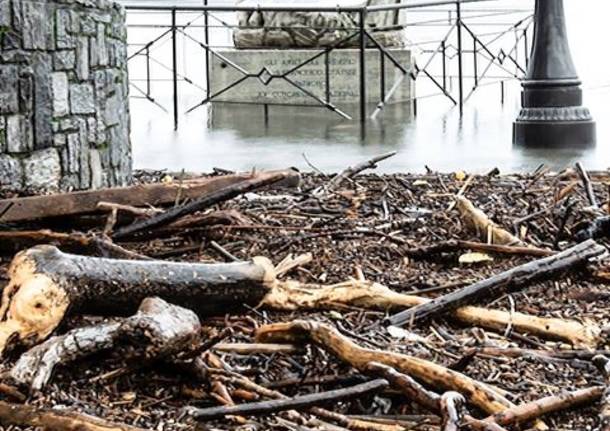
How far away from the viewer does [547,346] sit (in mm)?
2943

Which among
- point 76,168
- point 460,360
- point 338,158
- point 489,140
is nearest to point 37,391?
point 460,360

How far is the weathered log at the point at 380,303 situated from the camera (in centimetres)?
305

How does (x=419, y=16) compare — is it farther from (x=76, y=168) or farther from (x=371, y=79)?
(x=76, y=168)

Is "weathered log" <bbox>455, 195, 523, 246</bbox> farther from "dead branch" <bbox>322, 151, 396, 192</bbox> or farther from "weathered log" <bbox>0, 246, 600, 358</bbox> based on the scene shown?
"dead branch" <bbox>322, 151, 396, 192</bbox>

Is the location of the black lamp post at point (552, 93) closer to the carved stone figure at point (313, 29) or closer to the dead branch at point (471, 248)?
the carved stone figure at point (313, 29)

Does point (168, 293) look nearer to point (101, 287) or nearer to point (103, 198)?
point (101, 287)

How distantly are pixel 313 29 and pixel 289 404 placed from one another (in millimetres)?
11113

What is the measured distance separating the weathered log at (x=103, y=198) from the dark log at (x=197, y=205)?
0.23 ft

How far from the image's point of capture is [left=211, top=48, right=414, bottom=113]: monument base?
13.0 m

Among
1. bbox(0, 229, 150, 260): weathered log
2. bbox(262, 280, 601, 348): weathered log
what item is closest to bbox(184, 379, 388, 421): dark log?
bbox(262, 280, 601, 348): weathered log

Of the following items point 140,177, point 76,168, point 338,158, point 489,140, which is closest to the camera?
point 76,168

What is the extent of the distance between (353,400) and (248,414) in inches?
10.1

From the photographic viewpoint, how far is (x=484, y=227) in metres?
4.20

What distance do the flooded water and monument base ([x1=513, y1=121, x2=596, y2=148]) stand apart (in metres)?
0.15
